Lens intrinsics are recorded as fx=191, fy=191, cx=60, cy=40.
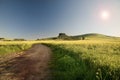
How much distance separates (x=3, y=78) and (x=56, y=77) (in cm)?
345

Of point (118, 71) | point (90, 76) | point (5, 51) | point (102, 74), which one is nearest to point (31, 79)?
point (90, 76)

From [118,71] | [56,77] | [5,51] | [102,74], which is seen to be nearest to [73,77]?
[56,77]

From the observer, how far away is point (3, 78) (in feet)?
40.8

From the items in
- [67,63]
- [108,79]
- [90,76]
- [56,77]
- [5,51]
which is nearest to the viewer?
[108,79]

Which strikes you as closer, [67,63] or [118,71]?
[118,71]

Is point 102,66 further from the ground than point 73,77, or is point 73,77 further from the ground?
point 102,66

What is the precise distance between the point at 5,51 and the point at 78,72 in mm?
22813

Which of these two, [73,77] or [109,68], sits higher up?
[109,68]

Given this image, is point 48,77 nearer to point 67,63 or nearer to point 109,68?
point 67,63

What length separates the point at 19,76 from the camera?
12.9 meters

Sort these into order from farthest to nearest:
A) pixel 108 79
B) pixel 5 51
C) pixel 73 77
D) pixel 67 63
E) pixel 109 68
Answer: pixel 5 51, pixel 67 63, pixel 73 77, pixel 109 68, pixel 108 79

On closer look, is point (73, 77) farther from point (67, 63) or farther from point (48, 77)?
point (67, 63)

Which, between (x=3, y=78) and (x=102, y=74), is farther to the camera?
(x=3, y=78)

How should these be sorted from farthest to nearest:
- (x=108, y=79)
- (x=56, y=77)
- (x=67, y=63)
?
(x=67, y=63) < (x=56, y=77) < (x=108, y=79)
